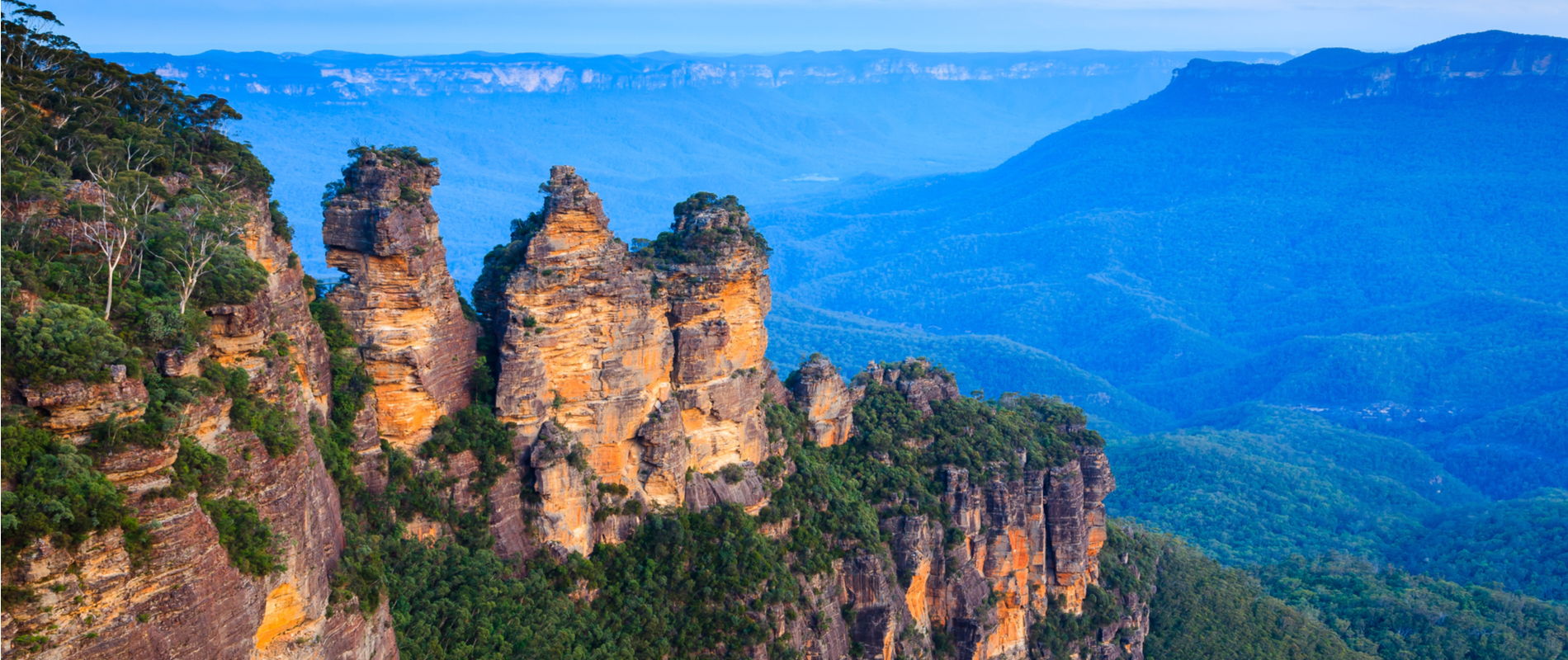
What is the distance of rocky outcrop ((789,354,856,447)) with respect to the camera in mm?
46125

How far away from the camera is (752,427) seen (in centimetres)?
4250

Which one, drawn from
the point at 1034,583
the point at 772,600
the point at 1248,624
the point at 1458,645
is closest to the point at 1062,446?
the point at 1034,583

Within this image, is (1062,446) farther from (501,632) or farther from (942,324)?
(942,324)

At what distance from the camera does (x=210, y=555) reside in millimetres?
21609

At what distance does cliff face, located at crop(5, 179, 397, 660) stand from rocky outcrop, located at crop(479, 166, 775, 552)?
8120 millimetres

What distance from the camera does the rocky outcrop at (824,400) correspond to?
4612 centimetres

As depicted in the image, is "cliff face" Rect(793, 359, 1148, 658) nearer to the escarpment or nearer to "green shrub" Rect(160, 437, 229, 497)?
the escarpment

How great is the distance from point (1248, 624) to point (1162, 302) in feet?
414

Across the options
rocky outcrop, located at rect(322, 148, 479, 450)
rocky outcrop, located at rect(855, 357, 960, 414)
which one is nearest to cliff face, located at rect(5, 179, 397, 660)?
rocky outcrop, located at rect(322, 148, 479, 450)

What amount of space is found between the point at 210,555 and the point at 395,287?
41.4ft

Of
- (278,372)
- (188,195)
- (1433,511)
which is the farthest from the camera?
(1433,511)

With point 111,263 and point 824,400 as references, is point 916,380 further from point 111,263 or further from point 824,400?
point 111,263

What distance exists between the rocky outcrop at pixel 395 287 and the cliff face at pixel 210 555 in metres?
3.75

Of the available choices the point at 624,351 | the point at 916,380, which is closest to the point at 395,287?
the point at 624,351
